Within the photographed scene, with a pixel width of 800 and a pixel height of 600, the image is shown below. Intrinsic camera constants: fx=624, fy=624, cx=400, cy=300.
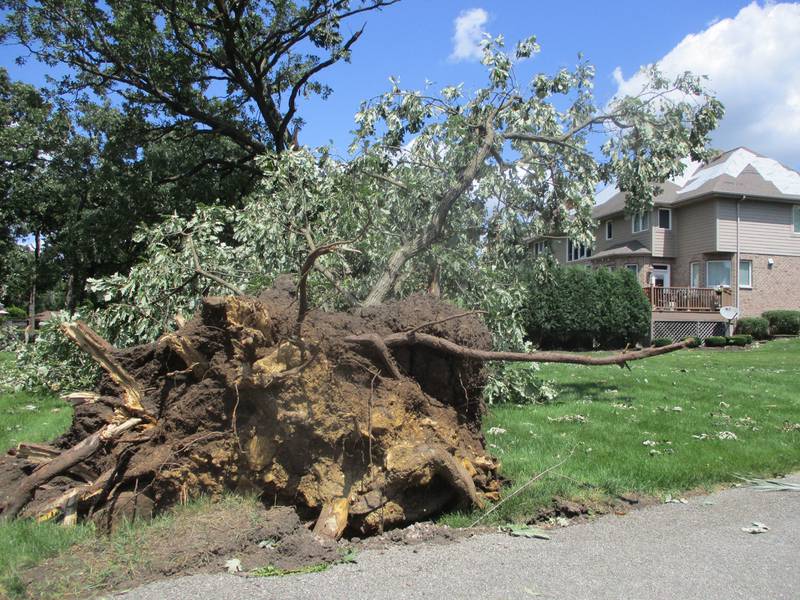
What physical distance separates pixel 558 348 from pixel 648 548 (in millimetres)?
20860

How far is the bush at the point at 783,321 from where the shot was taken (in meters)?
25.5

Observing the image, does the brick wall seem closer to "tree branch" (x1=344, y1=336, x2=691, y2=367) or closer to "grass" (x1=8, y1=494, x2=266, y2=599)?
"tree branch" (x1=344, y1=336, x2=691, y2=367)

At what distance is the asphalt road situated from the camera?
3.32m

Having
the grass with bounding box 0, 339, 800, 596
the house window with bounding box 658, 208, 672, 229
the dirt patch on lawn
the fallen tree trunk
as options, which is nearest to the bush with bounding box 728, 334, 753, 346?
the house window with bounding box 658, 208, 672, 229

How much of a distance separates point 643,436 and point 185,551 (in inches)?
197

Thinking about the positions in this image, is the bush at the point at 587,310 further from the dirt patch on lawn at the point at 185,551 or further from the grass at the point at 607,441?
the dirt patch on lawn at the point at 185,551

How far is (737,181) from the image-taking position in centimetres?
2742

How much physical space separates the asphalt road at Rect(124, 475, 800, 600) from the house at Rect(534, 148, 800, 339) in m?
22.5

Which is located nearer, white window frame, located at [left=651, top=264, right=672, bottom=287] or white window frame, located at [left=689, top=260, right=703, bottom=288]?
white window frame, located at [left=689, top=260, right=703, bottom=288]

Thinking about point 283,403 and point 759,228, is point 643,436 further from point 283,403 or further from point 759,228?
point 759,228

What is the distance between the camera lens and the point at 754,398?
970 centimetres

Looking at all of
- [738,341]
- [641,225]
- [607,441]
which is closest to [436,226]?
[607,441]

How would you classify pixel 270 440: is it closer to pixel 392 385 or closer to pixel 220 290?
pixel 392 385

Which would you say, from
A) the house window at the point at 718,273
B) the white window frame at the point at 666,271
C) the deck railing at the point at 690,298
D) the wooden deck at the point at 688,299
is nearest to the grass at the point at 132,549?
the wooden deck at the point at 688,299
